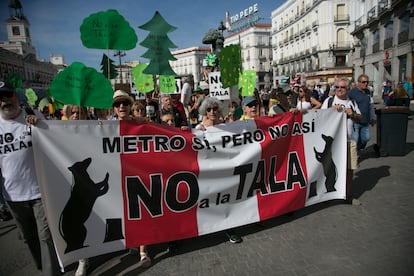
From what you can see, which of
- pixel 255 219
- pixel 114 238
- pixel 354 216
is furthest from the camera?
pixel 354 216

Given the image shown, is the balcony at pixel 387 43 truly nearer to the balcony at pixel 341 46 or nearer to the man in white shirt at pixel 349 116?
the balcony at pixel 341 46

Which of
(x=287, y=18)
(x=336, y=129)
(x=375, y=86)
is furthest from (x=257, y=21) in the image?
(x=336, y=129)

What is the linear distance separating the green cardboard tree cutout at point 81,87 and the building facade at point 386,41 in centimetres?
2785

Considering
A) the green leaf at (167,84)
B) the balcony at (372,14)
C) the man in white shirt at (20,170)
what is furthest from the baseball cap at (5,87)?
the balcony at (372,14)

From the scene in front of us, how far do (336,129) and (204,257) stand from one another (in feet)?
8.99

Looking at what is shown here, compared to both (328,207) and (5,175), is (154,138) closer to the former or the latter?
(5,175)

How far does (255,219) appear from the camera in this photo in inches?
142

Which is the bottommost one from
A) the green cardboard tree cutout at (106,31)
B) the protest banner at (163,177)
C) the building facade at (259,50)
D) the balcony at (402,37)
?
the protest banner at (163,177)

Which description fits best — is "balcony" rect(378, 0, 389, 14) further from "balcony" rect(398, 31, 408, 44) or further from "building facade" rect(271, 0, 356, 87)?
"building facade" rect(271, 0, 356, 87)

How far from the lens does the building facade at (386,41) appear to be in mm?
24125

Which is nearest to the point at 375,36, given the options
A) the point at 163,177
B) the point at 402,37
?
the point at 402,37

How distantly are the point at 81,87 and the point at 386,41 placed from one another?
34296 millimetres

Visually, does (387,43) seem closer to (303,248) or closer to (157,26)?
(157,26)

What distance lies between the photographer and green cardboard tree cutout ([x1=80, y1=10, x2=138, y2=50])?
329 centimetres
